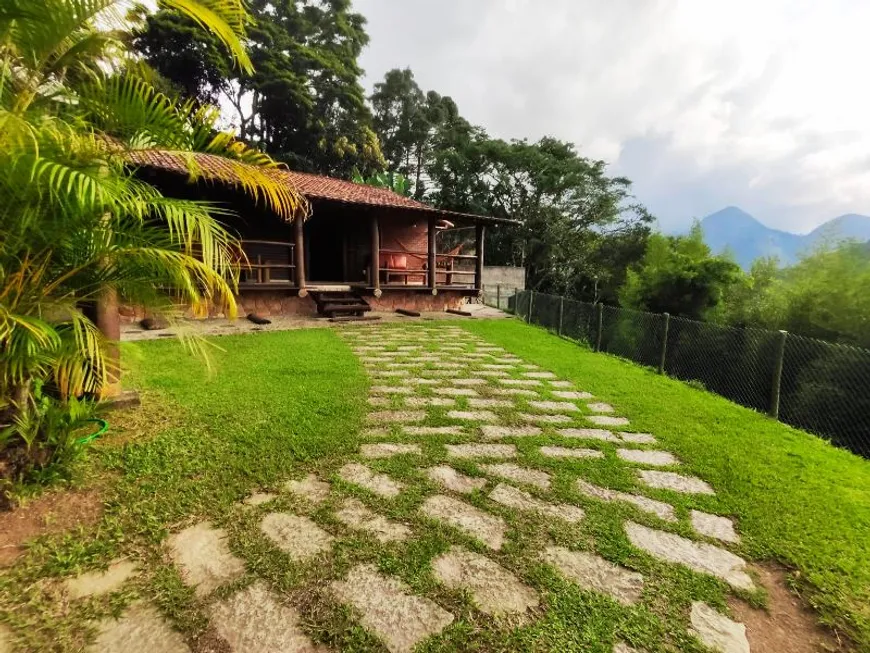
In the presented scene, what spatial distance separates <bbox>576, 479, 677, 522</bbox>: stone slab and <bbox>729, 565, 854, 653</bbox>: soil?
20.4 inches

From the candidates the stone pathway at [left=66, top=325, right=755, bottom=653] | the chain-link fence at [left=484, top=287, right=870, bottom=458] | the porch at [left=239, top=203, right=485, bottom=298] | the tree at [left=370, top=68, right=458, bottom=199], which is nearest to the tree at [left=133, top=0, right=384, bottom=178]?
the tree at [left=370, top=68, right=458, bottom=199]

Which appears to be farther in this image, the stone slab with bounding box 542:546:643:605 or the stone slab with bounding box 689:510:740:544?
the stone slab with bounding box 689:510:740:544

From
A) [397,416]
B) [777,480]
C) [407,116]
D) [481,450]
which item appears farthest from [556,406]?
[407,116]

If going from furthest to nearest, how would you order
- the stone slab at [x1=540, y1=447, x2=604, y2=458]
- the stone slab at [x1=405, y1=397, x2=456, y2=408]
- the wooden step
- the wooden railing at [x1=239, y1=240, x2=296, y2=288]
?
the wooden railing at [x1=239, y1=240, x2=296, y2=288] < the wooden step < the stone slab at [x1=405, y1=397, x2=456, y2=408] < the stone slab at [x1=540, y1=447, x2=604, y2=458]

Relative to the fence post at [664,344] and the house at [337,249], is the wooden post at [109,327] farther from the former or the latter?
the fence post at [664,344]

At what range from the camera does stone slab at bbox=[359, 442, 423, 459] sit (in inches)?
109

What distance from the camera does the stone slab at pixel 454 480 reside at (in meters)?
2.38

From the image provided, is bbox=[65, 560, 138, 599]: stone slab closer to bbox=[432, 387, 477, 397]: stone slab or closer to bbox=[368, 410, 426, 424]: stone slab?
bbox=[368, 410, 426, 424]: stone slab

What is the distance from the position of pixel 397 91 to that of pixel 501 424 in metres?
35.2

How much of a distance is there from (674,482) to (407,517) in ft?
5.81

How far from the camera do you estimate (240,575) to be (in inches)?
64.4

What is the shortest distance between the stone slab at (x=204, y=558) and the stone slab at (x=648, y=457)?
2515 millimetres

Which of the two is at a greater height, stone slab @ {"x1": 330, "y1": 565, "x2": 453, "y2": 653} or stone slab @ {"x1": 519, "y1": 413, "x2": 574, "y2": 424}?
stone slab @ {"x1": 330, "y1": 565, "x2": 453, "y2": 653}

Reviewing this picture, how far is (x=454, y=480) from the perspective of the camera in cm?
246
